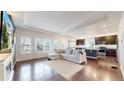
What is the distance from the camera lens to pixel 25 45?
6.45m

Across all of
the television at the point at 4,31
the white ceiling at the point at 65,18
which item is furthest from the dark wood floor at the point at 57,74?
the white ceiling at the point at 65,18

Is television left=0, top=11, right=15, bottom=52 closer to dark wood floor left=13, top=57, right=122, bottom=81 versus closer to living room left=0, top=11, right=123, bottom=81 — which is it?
dark wood floor left=13, top=57, right=122, bottom=81

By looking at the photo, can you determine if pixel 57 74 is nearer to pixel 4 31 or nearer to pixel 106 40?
pixel 4 31

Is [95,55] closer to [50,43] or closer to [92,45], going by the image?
[92,45]

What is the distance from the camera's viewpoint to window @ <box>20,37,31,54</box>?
6232 millimetres

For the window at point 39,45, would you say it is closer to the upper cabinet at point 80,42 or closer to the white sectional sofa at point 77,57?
the white sectional sofa at point 77,57

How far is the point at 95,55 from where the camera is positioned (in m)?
6.87

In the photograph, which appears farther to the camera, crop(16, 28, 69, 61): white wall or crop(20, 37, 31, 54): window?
crop(20, 37, 31, 54): window

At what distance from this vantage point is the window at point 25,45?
245 inches

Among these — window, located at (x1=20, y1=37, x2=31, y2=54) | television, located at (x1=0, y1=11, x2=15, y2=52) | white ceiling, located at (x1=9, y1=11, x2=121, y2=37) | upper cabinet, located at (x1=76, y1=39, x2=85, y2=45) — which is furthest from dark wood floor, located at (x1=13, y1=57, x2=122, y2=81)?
upper cabinet, located at (x1=76, y1=39, x2=85, y2=45)
